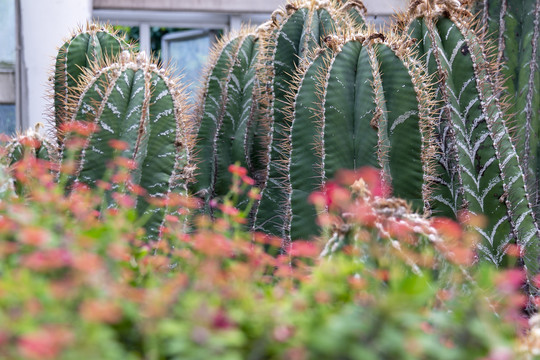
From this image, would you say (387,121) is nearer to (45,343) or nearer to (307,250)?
(307,250)

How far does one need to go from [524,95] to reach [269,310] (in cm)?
186

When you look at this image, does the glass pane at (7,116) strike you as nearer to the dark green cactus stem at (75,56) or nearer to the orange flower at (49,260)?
the dark green cactus stem at (75,56)

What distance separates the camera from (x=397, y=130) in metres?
1.49

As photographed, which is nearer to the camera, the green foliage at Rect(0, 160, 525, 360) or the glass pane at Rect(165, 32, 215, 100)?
the green foliage at Rect(0, 160, 525, 360)

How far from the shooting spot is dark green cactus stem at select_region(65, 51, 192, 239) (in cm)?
148

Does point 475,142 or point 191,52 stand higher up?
point 191,52

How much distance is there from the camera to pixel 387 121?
4.90 ft

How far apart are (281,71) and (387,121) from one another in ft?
1.47

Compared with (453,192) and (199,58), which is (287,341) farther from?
(199,58)

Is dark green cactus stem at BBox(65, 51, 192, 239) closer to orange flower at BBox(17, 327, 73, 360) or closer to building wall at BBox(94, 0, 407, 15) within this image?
orange flower at BBox(17, 327, 73, 360)

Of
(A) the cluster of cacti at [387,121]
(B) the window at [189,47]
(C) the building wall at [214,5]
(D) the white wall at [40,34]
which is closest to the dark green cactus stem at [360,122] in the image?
(A) the cluster of cacti at [387,121]

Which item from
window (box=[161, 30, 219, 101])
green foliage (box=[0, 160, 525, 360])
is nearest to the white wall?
window (box=[161, 30, 219, 101])

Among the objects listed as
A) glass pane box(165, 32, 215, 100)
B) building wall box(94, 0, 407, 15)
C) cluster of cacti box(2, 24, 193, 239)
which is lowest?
cluster of cacti box(2, 24, 193, 239)

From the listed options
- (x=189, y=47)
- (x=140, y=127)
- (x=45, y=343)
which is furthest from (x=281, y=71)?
(x=189, y=47)
